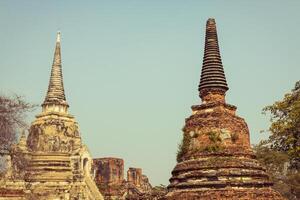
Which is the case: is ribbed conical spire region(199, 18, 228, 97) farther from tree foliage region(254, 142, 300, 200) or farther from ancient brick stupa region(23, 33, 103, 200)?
ancient brick stupa region(23, 33, 103, 200)

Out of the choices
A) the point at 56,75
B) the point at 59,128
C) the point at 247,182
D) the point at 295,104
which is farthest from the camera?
the point at 56,75

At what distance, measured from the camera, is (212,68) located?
62.1 ft

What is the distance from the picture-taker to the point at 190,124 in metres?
18.2

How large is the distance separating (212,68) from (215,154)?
4180 mm

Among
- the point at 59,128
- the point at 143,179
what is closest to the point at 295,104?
the point at 143,179

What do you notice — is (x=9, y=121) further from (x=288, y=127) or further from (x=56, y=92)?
(x=56, y=92)

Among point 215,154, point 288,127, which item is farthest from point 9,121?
point 288,127

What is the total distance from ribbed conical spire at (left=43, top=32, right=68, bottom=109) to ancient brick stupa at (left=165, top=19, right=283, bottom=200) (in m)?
20.5

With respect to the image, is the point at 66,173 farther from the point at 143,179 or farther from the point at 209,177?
the point at 209,177

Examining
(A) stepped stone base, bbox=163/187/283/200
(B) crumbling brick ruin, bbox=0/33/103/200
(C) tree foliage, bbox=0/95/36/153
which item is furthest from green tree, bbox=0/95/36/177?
(B) crumbling brick ruin, bbox=0/33/103/200

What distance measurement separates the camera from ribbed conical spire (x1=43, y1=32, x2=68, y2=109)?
3674 cm

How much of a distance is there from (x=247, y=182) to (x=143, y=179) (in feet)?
72.1

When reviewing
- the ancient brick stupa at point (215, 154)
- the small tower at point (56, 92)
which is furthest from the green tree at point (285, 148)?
the small tower at point (56, 92)

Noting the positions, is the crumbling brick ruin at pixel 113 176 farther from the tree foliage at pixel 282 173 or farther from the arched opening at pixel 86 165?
the tree foliage at pixel 282 173
